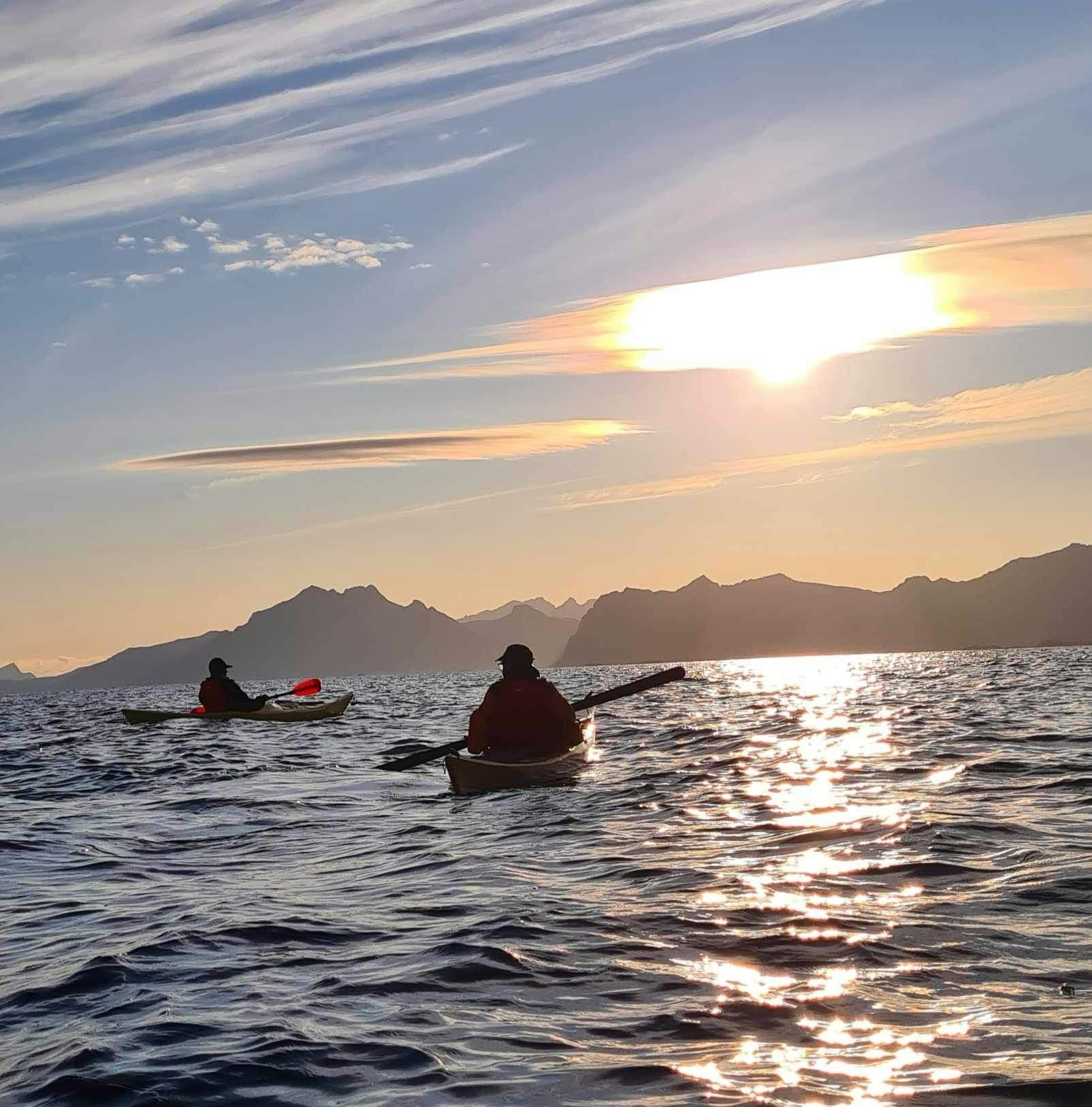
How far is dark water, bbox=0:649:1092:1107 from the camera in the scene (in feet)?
19.9

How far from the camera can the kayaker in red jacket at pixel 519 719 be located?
19625 mm

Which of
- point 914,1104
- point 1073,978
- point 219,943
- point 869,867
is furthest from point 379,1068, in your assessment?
point 869,867

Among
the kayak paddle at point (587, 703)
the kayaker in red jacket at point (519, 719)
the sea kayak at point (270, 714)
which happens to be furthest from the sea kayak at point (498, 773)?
the sea kayak at point (270, 714)

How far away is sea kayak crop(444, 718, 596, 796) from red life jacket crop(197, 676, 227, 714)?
64.6 ft

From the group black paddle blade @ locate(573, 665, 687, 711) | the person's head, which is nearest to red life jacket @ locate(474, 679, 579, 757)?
the person's head

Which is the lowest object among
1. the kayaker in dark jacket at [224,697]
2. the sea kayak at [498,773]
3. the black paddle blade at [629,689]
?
the sea kayak at [498,773]

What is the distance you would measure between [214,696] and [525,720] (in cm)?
2009

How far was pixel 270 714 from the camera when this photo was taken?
126 feet

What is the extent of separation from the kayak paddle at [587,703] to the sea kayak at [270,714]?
530 inches

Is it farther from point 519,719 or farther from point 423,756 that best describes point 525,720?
point 423,756

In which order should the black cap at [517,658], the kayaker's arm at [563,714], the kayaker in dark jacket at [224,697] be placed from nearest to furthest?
1. the black cap at [517,658]
2. the kayaker's arm at [563,714]
3. the kayaker in dark jacket at [224,697]

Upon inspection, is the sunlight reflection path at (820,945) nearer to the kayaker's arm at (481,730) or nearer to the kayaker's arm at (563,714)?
the kayaker's arm at (563,714)

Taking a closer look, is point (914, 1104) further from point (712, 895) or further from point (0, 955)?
point (0, 955)

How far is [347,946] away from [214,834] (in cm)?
733
